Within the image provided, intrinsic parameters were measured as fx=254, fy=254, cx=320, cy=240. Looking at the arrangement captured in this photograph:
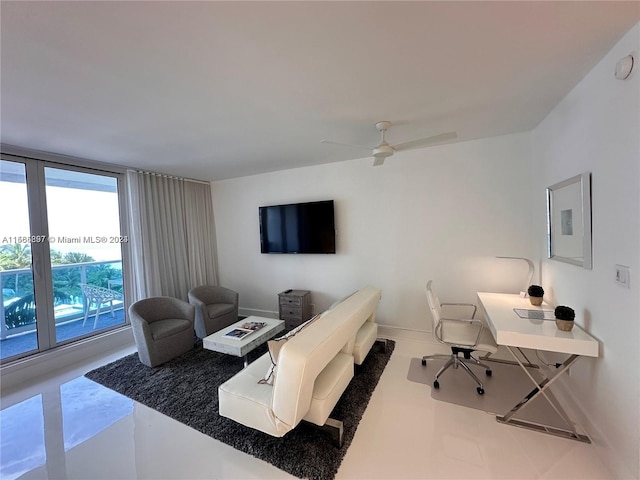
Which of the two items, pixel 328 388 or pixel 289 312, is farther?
pixel 289 312

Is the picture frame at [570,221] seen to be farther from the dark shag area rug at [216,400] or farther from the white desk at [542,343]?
the dark shag area rug at [216,400]

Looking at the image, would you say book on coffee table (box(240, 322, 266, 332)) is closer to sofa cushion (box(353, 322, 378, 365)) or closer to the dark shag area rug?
the dark shag area rug

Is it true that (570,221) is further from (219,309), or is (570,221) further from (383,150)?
(219,309)

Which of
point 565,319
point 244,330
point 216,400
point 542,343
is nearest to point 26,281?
point 244,330

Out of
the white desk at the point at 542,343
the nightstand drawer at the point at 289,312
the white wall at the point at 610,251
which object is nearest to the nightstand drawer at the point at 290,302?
the nightstand drawer at the point at 289,312

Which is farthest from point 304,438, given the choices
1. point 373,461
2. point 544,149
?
point 544,149

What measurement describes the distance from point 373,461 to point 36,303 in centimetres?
404

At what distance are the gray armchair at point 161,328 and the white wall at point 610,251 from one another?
3911mm

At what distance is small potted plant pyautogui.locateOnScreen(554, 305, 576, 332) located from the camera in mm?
1844

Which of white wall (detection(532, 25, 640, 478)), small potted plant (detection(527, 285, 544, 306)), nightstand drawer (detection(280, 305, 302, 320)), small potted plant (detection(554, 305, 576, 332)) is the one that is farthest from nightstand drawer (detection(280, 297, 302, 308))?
white wall (detection(532, 25, 640, 478))

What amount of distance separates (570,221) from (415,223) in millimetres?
1556

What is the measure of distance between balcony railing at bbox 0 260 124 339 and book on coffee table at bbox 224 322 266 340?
2.18 m

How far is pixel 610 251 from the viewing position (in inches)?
63.2

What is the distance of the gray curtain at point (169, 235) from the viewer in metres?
3.83
